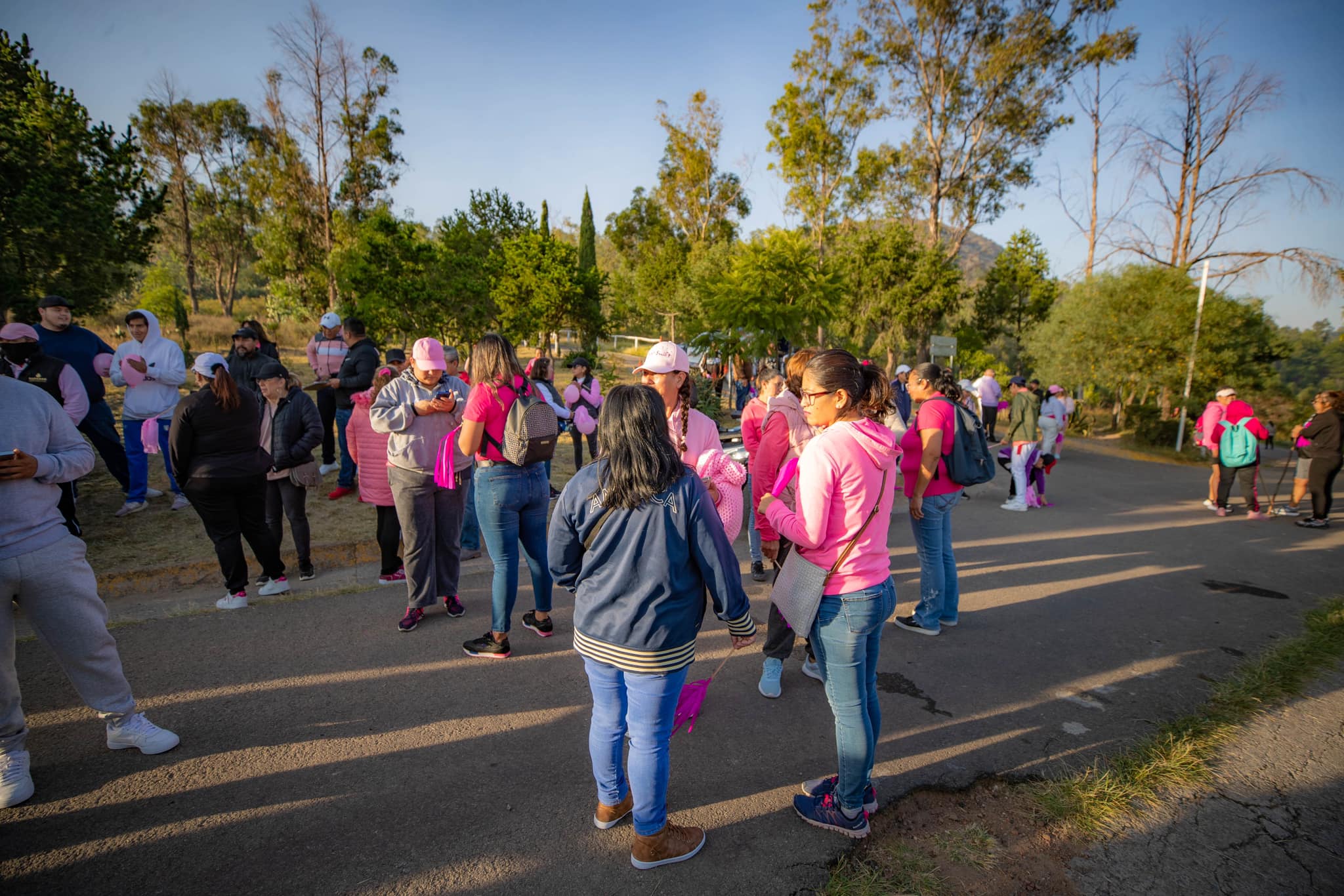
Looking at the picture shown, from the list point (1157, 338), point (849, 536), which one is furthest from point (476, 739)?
point (1157, 338)

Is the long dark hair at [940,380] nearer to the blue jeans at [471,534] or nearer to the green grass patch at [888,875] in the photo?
the green grass patch at [888,875]

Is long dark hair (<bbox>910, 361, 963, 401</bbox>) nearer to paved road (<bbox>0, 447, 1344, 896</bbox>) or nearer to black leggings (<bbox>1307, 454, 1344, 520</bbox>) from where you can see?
paved road (<bbox>0, 447, 1344, 896</bbox>)

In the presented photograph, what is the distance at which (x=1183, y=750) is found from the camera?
3098 mm

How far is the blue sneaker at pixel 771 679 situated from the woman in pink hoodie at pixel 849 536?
1043mm

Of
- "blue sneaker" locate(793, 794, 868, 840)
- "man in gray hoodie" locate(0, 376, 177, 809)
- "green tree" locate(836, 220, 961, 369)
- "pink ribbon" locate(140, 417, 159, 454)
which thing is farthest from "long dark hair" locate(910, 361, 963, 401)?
"green tree" locate(836, 220, 961, 369)

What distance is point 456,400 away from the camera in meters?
4.23

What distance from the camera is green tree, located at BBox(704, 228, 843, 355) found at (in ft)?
50.9

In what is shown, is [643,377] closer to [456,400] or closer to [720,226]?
[456,400]

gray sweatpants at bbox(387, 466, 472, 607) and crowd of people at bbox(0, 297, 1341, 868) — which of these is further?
gray sweatpants at bbox(387, 466, 472, 607)

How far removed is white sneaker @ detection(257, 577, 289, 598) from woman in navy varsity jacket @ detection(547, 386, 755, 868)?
3.60 meters

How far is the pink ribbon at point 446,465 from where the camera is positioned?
3.98 metres

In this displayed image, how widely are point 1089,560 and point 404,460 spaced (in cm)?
676

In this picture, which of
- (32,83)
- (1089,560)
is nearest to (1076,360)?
(1089,560)

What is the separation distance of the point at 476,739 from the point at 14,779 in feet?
6.33
